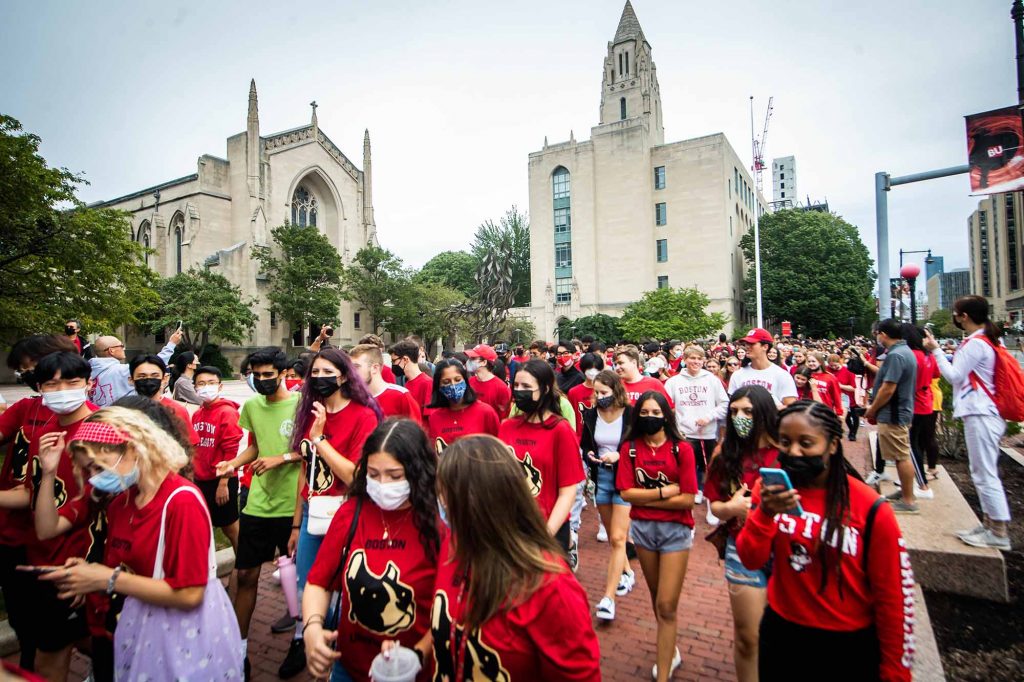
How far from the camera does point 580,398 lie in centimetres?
690

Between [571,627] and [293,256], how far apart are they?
1624 inches

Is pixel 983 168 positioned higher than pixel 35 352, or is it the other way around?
pixel 983 168

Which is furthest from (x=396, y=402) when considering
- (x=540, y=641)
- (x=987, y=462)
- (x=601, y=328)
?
(x=601, y=328)

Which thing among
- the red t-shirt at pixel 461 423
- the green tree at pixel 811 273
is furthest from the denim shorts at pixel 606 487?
the green tree at pixel 811 273

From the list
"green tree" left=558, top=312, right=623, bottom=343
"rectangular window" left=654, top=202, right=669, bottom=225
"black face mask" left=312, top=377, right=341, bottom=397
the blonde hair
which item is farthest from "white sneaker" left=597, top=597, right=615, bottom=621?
"rectangular window" left=654, top=202, right=669, bottom=225

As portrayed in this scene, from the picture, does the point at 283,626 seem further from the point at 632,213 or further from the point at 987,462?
the point at 632,213

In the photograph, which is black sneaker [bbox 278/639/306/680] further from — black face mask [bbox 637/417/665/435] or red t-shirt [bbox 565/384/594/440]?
red t-shirt [bbox 565/384/594/440]

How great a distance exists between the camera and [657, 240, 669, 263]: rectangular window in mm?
47312

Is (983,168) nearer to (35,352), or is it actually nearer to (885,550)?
(885,550)

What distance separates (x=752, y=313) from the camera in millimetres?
50312

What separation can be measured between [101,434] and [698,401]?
A: 6075 millimetres

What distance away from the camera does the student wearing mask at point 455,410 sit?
4.43 m

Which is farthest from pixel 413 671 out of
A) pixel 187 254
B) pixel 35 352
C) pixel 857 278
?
pixel 857 278

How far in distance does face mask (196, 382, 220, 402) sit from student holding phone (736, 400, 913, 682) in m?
4.65
